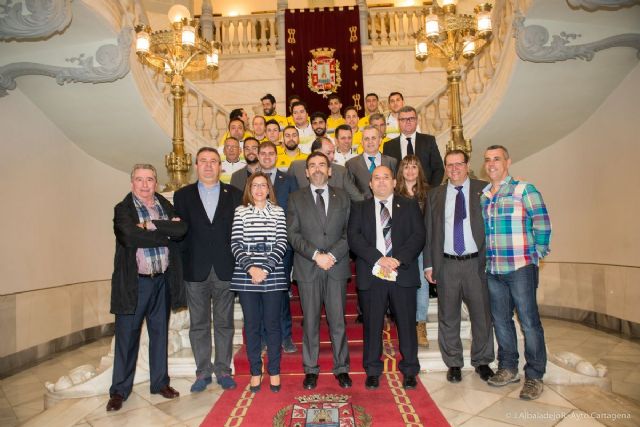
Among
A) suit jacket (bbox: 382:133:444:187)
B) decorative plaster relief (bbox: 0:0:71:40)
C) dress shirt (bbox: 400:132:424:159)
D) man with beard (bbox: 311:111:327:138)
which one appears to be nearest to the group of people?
suit jacket (bbox: 382:133:444:187)

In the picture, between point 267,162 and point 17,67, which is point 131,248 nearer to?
point 267,162

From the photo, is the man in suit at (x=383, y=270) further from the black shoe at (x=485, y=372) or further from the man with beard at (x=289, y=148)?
the man with beard at (x=289, y=148)

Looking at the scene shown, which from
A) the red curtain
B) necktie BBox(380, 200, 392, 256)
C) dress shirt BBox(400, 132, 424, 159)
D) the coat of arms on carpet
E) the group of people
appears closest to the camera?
the coat of arms on carpet

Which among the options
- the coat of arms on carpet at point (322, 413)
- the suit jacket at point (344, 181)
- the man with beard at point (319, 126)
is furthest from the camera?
the man with beard at point (319, 126)

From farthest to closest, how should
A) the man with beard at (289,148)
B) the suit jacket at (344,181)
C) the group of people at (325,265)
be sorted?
the man with beard at (289,148), the suit jacket at (344,181), the group of people at (325,265)

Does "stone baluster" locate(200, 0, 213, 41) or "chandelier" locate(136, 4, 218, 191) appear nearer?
Answer: "chandelier" locate(136, 4, 218, 191)

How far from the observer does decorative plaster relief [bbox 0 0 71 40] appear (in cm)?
462

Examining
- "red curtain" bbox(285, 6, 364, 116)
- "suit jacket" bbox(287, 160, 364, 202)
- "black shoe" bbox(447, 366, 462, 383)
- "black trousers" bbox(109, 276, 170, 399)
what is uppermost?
"red curtain" bbox(285, 6, 364, 116)

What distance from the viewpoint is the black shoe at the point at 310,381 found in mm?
3584

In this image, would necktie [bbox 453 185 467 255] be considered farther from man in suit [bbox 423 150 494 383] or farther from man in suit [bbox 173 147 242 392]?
man in suit [bbox 173 147 242 392]

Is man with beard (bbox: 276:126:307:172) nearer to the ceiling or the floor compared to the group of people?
nearer to the ceiling

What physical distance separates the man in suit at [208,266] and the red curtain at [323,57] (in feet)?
23.6

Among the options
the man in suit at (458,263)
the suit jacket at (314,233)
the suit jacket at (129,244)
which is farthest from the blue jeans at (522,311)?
the suit jacket at (129,244)

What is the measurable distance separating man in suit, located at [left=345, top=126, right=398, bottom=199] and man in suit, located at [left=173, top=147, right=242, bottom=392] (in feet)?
4.56
